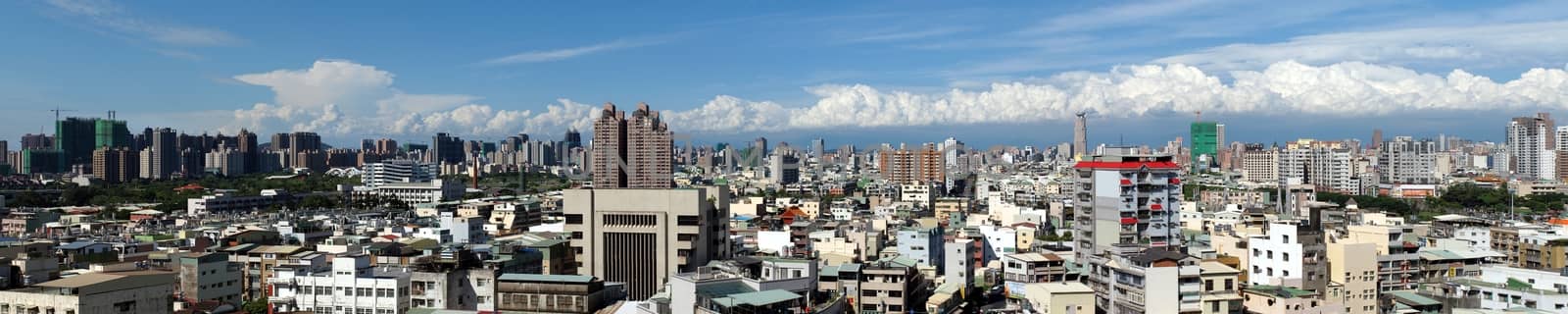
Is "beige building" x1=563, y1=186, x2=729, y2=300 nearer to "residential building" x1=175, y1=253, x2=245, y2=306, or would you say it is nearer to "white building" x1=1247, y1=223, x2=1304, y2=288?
"residential building" x1=175, y1=253, x2=245, y2=306

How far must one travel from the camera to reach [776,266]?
12.7 metres

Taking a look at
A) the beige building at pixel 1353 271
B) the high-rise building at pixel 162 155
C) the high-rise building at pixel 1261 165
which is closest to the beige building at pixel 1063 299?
the beige building at pixel 1353 271

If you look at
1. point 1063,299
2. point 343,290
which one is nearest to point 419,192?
point 343,290

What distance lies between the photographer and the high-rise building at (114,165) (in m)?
50.3

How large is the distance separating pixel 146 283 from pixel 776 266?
6.19 meters

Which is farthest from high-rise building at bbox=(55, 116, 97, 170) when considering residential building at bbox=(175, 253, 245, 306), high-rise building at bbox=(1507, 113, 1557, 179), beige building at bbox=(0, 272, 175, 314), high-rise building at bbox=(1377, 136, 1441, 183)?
high-rise building at bbox=(1507, 113, 1557, 179)

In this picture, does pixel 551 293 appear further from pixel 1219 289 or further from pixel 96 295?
pixel 1219 289

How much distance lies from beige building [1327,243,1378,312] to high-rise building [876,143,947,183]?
33783 mm

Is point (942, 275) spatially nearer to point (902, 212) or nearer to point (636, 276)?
point (636, 276)

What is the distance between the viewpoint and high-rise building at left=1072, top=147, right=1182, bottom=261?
16.1 meters

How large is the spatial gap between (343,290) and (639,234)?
141 inches

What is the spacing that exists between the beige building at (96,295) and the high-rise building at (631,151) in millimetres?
21331

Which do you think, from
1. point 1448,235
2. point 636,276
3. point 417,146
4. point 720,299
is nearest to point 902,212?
Result: point 1448,235

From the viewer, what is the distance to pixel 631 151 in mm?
33219
